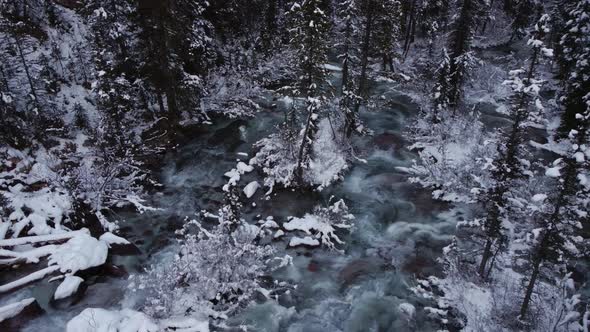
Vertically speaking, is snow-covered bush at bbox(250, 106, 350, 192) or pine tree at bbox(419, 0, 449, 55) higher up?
pine tree at bbox(419, 0, 449, 55)

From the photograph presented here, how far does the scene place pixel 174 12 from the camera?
21031mm

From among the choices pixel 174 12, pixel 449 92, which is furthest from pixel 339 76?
pixel 174 12

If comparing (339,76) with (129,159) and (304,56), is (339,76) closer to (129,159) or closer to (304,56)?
(304,56)

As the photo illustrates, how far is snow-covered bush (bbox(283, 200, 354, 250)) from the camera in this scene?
16.1 metres

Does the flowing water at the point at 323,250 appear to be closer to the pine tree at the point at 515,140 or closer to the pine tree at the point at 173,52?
the pine tree at the point at 173,52

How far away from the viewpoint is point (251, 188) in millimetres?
19156

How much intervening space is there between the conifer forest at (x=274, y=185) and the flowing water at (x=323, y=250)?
3.3 inches

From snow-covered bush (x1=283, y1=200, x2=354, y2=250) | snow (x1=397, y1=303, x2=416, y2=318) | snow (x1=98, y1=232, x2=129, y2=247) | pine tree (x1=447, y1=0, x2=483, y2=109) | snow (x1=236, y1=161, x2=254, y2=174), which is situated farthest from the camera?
pine tree (x1=447, y1=0, x2=483, y2=109)

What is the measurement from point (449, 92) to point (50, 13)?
26.9 meters

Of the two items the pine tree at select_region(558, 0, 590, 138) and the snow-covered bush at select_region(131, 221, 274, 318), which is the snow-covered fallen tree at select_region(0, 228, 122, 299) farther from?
the pine tree at select_region(558, 0, 590, 138)

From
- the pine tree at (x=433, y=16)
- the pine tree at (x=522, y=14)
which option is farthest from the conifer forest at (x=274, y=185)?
the pine tree at (x=522, y=14)

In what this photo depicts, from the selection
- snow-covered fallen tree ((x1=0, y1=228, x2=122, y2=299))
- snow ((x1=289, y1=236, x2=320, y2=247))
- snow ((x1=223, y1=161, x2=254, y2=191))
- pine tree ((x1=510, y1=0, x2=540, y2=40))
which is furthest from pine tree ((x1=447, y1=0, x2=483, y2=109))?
pine tree ((x1=510, y1=0, x2=540, y2=40))

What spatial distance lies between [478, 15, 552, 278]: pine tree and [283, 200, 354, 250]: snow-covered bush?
604 cm

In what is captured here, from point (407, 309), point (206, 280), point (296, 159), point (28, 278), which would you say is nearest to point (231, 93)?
point (296, 159)
